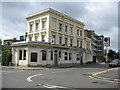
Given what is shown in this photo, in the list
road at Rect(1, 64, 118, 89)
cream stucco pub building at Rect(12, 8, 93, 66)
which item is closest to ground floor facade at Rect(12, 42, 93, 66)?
cream stucco pub building at Rect(12, 8, 93, 66)

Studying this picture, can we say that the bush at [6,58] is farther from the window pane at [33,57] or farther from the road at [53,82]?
the road at [53,82]

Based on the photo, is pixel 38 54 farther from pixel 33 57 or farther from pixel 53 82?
pixel 53 82

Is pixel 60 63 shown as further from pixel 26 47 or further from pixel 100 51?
pixel 100 51

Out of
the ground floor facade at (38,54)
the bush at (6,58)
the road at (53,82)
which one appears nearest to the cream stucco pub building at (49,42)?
the ground floor facade at (38,54)

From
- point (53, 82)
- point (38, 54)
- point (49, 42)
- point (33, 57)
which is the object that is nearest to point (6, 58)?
point (33, 57)

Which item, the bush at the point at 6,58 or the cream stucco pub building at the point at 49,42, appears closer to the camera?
the cream stucco pub building at the point at 49,42

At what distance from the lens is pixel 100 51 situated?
91250 millimetres

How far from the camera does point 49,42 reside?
95.3 ft

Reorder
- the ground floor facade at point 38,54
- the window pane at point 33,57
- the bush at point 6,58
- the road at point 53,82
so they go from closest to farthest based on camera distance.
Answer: the road at point 53,82 → the ground floor facade at point 38,54 → the window pane at point 33,57 → the bush at point 6,58

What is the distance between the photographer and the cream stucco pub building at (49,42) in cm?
2767

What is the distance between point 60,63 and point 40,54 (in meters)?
5.70

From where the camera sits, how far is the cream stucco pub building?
27672 millimetres

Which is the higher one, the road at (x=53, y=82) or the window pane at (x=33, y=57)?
the window pane at (x=33, y=57)

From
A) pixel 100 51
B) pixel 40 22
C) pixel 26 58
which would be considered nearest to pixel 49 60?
pixel 26 58
